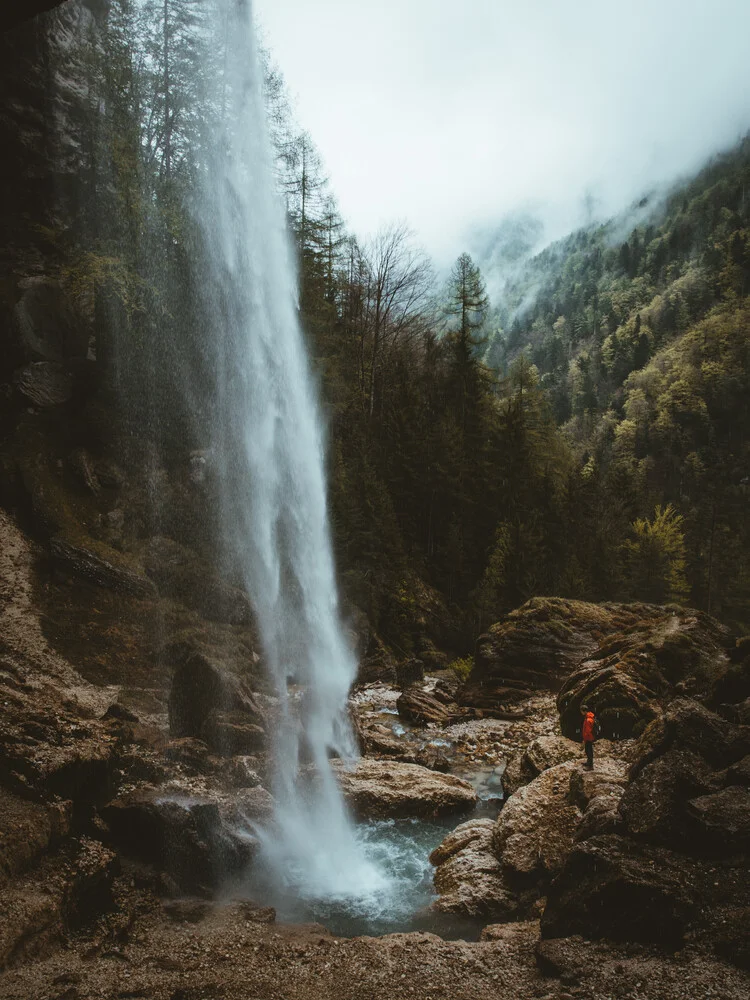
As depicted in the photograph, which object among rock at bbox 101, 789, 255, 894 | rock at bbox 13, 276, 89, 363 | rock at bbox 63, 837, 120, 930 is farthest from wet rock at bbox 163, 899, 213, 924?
rock at bbox 13, 276, 89, 363

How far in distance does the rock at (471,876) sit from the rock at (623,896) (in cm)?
166

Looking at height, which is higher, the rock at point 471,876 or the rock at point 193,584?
the rock at point 193,584

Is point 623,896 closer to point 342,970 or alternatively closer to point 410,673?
point 342,970

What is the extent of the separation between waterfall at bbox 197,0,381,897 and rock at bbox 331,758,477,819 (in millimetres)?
4677

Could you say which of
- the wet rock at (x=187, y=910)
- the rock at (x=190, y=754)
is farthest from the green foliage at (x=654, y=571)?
the wet rock at (x=187, y=910)

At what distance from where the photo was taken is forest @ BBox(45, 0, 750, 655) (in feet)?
64.6

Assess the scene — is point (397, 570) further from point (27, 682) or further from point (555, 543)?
point (27, 682)

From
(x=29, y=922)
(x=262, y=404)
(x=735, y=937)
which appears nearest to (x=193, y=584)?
(x=262, y=404)

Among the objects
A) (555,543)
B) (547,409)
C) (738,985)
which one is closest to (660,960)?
(738,985)

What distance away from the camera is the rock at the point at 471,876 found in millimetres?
8141

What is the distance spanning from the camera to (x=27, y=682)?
1121 centimetres

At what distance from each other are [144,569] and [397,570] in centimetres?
1451

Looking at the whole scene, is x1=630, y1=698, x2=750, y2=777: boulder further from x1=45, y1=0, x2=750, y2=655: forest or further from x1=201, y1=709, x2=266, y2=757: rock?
x1=45, y1=0, x2=750, y2=655: forest

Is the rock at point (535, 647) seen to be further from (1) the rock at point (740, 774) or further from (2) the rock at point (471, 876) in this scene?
(1) the rock at point (740, 774)
